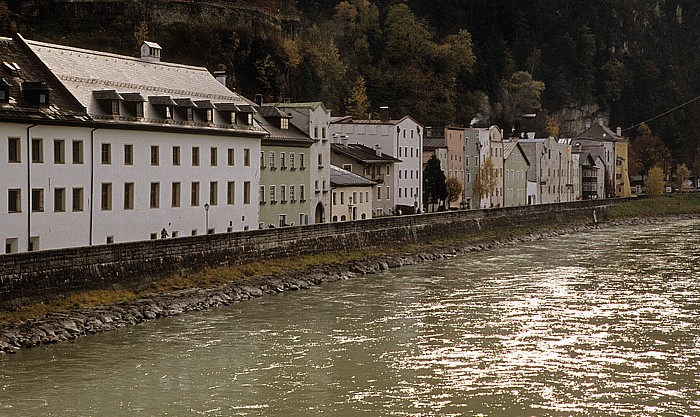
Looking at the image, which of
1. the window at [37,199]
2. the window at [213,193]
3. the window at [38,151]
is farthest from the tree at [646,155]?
the window at [38,151]

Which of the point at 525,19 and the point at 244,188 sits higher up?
the point at 525,19

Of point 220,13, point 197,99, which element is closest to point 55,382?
point 197,99

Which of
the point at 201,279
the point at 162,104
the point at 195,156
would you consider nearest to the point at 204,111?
the point at 195,156

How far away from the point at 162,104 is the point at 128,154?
9.36 ft

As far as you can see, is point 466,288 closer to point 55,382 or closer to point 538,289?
point 538,289

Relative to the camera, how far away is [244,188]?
48125mm

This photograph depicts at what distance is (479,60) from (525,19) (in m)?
19.8

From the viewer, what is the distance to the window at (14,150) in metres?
34.5

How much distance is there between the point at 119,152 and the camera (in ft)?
130

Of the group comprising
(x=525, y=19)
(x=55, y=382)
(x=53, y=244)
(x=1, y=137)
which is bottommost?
(x=55, y=382)

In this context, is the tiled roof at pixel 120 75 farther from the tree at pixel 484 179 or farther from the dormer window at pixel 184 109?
the tree at pixel 484 179

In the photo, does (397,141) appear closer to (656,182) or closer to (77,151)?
(77,151)

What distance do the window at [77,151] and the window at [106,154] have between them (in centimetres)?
129

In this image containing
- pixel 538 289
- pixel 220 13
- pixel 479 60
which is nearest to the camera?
pixel 538 289
